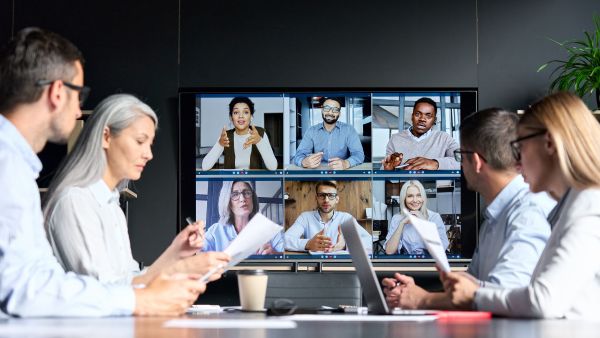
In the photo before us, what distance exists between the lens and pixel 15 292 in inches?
88.7

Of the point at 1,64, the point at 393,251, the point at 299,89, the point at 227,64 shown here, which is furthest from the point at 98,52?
the point at 1,64

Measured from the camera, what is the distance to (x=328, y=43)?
20.2ft

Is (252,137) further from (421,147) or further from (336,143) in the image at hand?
(421,147)

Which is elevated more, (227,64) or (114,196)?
(227,64)

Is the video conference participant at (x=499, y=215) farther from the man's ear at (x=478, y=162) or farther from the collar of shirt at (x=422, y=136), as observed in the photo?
the collar of shirt at (x=422, y=136)

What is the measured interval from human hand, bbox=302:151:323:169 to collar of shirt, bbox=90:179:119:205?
2.86 meters

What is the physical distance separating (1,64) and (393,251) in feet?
12.6

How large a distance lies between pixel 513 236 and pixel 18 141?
1.68 m

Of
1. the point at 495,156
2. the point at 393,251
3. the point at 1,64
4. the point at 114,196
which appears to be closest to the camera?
the point at 1,64

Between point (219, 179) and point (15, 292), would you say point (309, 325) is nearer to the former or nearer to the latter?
point (15, 292)

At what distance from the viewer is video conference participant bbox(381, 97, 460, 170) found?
6.00m

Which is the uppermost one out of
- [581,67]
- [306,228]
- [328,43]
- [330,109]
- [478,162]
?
[328,43]

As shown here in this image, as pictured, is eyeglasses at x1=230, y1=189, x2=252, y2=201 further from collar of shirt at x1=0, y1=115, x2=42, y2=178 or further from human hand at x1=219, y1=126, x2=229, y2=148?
collar of shirt at x1=0, y1=115, x2=42, y2=178

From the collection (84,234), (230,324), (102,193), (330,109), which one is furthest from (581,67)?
(230,324)
